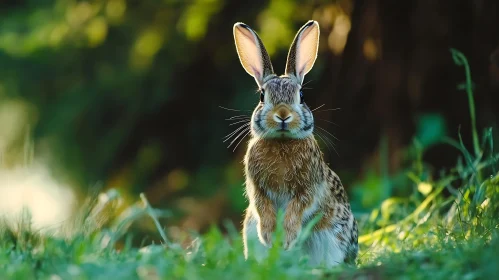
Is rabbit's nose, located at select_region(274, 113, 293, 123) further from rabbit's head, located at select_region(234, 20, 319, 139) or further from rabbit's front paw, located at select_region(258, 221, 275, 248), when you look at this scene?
rabbit's front paw, located at select_region(258, 221, 275, 248)

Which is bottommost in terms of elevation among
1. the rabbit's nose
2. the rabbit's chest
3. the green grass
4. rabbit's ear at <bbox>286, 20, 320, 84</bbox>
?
the green grass

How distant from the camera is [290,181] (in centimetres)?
496

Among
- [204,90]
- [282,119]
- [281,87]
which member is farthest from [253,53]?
[204,90]

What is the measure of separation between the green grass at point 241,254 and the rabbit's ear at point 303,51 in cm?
98

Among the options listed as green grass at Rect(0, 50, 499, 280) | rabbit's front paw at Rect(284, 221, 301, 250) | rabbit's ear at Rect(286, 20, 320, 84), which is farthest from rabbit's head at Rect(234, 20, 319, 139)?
green grass at Rect(0, 50, 499, 280)

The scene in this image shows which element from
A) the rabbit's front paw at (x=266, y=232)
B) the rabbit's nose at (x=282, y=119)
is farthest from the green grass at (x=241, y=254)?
the rabbit's nose at (x=282, y=119)

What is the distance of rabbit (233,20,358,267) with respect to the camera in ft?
16.0

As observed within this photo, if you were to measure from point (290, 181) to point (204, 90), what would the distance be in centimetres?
391

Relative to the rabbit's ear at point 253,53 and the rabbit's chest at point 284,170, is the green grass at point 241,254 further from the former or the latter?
the rabbit's ear at point 253,53

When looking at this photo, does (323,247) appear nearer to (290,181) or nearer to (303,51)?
(290,181)

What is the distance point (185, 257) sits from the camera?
12.4 feet

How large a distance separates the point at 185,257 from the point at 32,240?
1202 millimetres

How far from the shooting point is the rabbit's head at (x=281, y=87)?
4.85m

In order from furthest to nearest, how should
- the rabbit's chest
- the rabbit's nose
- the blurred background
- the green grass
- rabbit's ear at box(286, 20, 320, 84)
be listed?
the blurred background
rabbit's ear at box(286, 20, 320, 84)
the rabbit's chest
the rabbit's nose
the green grass
